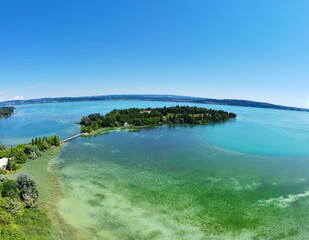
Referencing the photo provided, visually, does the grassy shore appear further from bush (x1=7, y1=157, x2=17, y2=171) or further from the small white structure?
the small white structure

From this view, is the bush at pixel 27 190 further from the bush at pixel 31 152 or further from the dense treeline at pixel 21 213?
the bush at pixel 31 152

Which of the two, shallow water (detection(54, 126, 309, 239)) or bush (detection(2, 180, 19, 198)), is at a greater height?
bush (detection(2, 180, 19, 198))

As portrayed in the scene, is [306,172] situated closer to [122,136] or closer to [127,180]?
[127,180]

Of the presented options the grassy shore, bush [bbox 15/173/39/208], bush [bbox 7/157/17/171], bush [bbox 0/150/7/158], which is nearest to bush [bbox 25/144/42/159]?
the grassy shore

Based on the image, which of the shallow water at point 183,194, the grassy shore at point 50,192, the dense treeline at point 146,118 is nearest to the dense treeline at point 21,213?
the grassy shore at point 50,192

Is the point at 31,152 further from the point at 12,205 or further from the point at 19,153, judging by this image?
the point at 12,205

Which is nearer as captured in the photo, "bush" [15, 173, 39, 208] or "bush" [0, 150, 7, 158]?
"bush" [15, 173, 39, 208]

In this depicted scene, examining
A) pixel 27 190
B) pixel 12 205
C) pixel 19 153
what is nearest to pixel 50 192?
pixel 27 190
